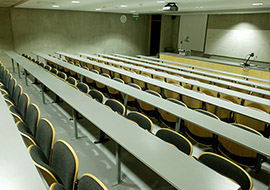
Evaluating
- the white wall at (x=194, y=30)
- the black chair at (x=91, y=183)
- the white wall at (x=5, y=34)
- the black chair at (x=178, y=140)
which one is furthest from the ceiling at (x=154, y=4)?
the black chair at (x=91, y=183)

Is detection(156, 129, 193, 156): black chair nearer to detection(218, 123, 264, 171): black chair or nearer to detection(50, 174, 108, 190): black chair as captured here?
detection(218, 123, 264, 171): black chair

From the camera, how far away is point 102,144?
3.30 m

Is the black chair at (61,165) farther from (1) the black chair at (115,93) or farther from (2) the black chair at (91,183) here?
(1) the black chair at (115,93)

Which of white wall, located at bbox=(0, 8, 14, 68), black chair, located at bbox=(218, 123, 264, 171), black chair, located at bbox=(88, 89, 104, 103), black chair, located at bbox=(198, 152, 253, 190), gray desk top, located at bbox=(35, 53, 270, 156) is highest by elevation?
white wall, located at bbox=(0, 8, 14, 68)

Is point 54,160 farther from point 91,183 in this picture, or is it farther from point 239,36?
point 239,36

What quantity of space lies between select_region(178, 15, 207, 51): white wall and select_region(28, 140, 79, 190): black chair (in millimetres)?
10385

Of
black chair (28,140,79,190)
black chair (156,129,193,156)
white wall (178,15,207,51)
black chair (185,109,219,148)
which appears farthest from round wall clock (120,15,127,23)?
black chair (28,140,79,190)

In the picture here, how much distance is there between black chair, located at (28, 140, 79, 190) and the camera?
64.3 inches

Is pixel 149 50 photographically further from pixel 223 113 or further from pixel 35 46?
pixel 223 113

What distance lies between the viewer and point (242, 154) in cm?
248

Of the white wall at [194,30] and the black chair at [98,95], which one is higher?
the white wall at [194,30]

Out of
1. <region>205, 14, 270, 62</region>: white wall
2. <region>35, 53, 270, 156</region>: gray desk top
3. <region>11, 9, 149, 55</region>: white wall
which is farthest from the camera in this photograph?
<region>11, 9, 149, 55</region>: white wall

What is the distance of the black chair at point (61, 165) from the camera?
1632mm

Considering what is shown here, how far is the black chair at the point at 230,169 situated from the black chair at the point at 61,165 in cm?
127
